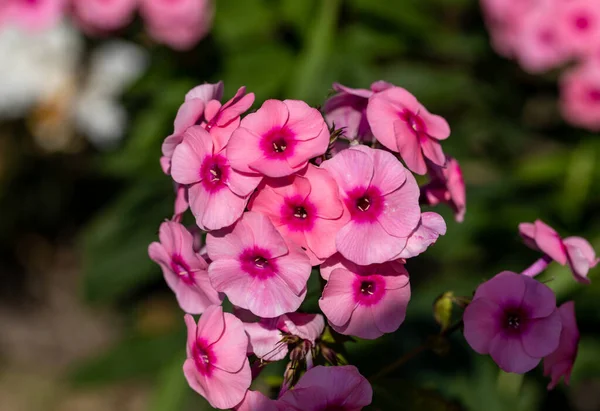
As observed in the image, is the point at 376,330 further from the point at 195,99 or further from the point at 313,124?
the point at 195,99

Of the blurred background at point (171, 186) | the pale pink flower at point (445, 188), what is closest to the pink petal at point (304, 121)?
the pale pink flower at point (445, 188)

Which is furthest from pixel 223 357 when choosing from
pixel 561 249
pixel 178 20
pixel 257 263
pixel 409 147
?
pixel 178 20

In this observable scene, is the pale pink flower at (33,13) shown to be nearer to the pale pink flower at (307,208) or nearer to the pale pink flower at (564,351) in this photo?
the pale pink flower at (307,208)

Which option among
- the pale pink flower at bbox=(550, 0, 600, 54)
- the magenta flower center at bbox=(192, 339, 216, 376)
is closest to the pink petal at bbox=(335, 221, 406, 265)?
the magenta flower center at bbox=(192, 339, 216, 376)

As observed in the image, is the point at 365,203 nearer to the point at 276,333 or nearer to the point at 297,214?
the point at 297,214

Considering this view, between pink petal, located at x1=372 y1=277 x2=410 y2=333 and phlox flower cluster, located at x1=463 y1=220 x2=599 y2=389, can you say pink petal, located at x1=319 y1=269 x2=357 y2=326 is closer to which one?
pink petal, located at x1=372 y1=277 x2=410 y2=333

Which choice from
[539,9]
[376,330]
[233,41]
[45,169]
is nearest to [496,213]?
[539,9]
